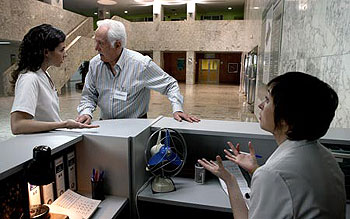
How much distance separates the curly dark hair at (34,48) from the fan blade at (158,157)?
0.95m

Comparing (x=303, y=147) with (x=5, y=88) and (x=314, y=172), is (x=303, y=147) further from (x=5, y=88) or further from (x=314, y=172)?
(x=5, y=88)

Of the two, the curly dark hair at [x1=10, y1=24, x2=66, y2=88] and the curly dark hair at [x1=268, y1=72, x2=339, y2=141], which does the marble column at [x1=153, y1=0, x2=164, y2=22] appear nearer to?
the curly dark hair at [x1=10, y1=24, x2=66, y2=88]

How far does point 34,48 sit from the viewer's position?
1738 mm

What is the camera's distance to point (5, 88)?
37.2ft

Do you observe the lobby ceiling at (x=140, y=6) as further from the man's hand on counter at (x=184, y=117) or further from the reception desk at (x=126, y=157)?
the reception desk at (x=126, y=157)

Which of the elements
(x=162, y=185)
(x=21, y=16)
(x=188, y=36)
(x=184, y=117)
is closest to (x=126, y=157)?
(x=162, y=185)

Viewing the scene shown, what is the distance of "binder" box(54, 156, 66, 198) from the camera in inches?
56.7

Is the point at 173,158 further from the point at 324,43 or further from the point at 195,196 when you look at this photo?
the point at 324,43

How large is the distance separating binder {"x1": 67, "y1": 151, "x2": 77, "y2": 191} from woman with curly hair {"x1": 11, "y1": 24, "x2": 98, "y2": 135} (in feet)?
0.66

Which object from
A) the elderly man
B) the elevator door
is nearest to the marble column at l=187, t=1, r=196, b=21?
the elevator door

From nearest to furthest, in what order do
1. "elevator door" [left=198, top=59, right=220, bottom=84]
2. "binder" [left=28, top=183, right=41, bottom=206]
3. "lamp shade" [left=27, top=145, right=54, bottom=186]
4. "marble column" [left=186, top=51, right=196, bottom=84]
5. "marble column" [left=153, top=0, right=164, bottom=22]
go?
"lamp shade" [left=27, top=145, right=54, bottom=186], "binder" [left=28, top=183, right=41, bottom=206], "marble column" [left=153, top=0, right=164, bottom=22], "marble column" [left=186, top=51, right=196, bottom=84], "elevator door" [left=198, top=59, right=220, bottom=84]

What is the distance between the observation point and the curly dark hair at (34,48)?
1.71 meters

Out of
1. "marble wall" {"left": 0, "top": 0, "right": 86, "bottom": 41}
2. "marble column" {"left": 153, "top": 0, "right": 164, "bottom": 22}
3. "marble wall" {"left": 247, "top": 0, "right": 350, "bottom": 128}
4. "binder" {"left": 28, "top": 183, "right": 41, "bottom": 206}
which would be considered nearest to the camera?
"binder" {"left": 28, "top": 183, "right": 41, "bottom": 206}

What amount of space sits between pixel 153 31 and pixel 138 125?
16.9 meters
